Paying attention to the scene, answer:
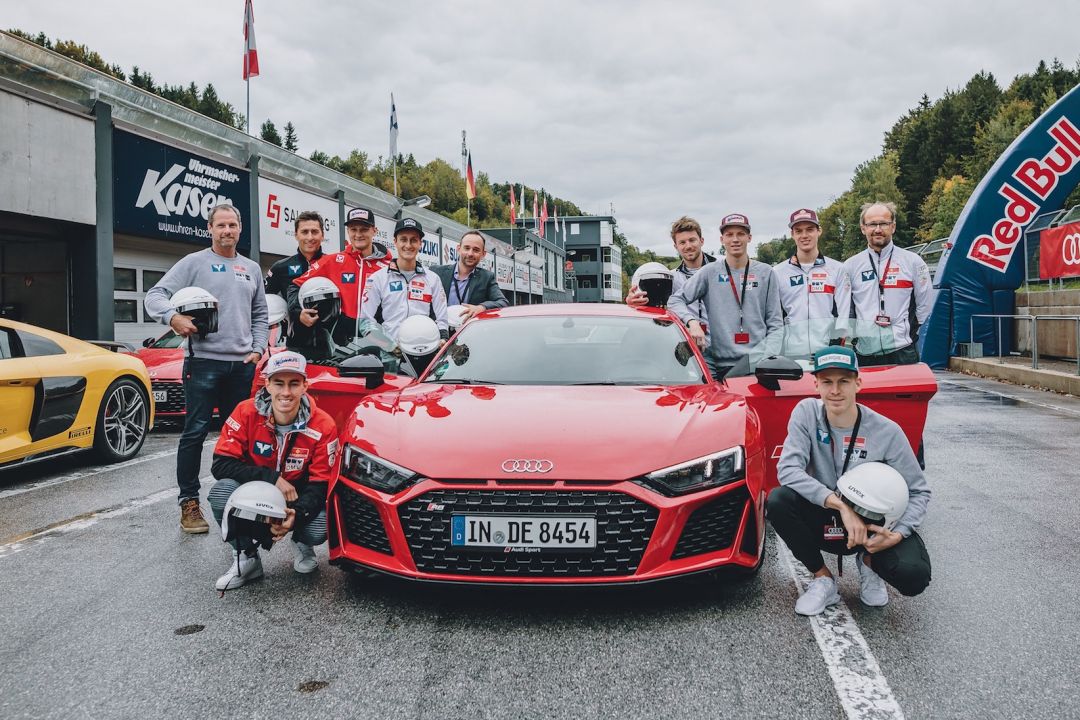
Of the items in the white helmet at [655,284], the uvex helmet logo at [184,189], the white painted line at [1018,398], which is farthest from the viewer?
the uvex helmet logo at [184,189]

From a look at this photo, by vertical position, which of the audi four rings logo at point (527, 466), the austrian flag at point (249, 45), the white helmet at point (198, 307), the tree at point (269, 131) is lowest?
the audi four rings logo at point (527, 466)

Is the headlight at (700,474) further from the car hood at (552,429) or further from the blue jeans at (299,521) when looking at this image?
the blue jeans at (299,521)

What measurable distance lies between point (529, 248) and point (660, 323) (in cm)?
5954

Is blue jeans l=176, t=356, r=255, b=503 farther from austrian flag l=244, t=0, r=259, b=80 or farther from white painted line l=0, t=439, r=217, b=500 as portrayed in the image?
austrian flag l=244, t=0, r=259, b=80

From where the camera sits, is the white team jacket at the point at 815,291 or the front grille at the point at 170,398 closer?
the white team jacket at the point at 815,291

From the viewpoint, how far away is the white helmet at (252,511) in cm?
340

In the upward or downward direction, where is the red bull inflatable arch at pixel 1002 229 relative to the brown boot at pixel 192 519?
upward

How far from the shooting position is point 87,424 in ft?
21.5

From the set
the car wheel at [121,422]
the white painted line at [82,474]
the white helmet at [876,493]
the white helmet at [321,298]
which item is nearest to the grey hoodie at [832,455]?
the white helmet at [876,493]

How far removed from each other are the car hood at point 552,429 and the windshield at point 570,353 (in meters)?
0.21

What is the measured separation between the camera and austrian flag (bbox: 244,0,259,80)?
20688mm

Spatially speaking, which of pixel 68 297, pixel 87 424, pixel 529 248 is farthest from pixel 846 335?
pixel 529 248

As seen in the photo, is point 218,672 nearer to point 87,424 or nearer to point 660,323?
point 660,323

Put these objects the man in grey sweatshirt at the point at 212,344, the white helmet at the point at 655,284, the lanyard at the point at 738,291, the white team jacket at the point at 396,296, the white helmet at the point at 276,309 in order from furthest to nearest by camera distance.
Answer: the white team jacket at the point at 396,296, the white helmet at the point at 655,284, the lanyard at the point at 738,291, the white helmet at the point at 276,309, the man in grey sweatshirt at the point at 212,344
